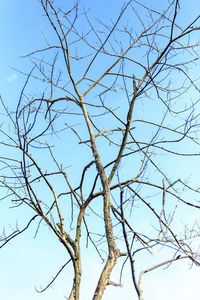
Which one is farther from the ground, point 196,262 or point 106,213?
point 106,213

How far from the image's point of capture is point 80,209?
8.86 feet

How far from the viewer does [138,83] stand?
8.84 ft

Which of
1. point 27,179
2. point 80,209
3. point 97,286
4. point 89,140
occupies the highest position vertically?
point 89,140

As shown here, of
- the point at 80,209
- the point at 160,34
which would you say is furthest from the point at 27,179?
the point at 160,34

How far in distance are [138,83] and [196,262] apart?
1418 millimetres

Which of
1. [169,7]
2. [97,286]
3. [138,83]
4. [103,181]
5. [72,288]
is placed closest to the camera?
[97,286]

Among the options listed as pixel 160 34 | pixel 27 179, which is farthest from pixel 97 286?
pixel 160 34

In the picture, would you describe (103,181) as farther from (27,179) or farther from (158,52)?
(158,52)

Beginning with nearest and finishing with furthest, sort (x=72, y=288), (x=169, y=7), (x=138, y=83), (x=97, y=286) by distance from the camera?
(x=97, y=286)
(x=72, y=288)
(x=138, y=83)
(x=169, y=7)

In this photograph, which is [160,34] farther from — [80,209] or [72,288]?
[72,288]

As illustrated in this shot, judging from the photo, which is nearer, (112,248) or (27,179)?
(112,248)

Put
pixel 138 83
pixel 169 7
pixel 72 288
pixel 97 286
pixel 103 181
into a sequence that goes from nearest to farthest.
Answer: pixel 97 286
pixel 72 288
pixel 103 181
pixel 138 83
pixel 169 7

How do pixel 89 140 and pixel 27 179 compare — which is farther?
pixel 89 140

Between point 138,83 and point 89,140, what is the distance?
62 centimetres
